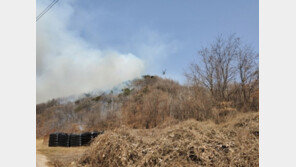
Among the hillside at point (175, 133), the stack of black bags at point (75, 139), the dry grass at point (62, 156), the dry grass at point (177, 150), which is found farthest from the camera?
the stack of black bags at point (75, 139)

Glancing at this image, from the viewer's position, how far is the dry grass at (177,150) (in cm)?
463

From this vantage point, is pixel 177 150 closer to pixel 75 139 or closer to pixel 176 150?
pixel 176 150

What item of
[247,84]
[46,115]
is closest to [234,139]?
[247,84]

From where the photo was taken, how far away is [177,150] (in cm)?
484

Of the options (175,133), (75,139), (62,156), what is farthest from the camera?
(75,139)

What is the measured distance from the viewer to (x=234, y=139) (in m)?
5.41

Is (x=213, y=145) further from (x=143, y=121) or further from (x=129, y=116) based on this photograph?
(x=129, y=116)

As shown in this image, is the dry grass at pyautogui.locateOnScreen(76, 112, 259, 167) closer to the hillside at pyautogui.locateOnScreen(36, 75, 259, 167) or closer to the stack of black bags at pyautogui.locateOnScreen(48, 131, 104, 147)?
the hillside at pyautogui.locateOnScreen(36, 75, 259, 167)

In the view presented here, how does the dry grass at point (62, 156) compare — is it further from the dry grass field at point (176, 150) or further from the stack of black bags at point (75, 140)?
the stack of black bags at point (75, 140)

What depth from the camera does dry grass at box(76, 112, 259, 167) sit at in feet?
15.2

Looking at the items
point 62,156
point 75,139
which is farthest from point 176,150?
point 75,139

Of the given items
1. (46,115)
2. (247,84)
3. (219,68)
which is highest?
(219,68)

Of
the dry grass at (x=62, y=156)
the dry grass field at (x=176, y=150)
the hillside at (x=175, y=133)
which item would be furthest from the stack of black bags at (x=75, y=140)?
the dry grass field at (x=176, y=150)

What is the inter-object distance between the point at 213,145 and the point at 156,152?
1257 mm
